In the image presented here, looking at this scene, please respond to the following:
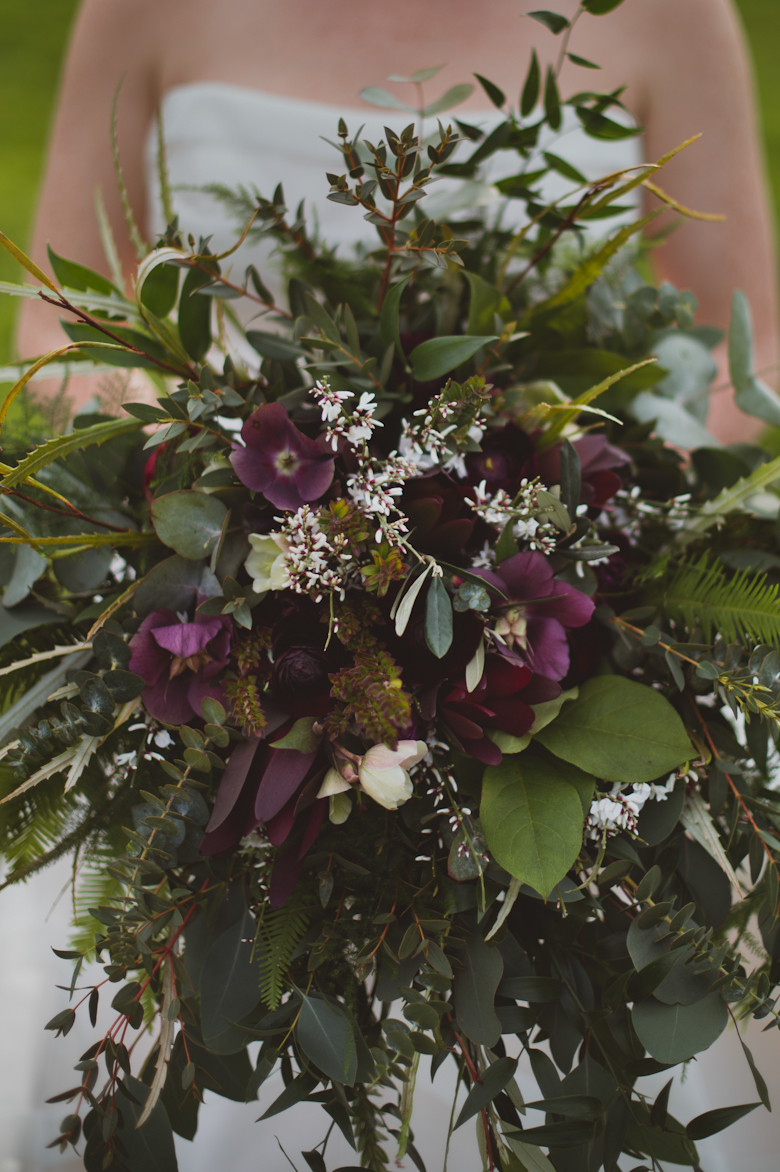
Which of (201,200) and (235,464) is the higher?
(201,200)

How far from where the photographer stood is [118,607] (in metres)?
0.47

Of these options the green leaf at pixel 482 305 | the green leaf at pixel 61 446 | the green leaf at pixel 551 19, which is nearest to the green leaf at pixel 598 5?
the green leaf at pixel 551 19

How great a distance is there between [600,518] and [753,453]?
0.59 feet

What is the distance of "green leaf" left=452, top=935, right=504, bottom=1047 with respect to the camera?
0.40 metres

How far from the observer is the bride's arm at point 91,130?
1097 mm

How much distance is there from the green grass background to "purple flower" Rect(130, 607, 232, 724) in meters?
2.79

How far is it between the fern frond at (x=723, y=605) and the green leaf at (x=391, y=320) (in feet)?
0.77

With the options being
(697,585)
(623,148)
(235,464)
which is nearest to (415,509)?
(235,464)

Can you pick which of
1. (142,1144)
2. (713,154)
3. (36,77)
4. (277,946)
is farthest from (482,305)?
(36,77)

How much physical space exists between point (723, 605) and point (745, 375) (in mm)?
263

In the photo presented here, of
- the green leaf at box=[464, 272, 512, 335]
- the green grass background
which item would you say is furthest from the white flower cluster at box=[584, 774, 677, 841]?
the green grass background

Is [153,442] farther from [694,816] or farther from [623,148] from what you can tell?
[623,148]

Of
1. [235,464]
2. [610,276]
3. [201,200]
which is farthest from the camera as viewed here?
[201,200]

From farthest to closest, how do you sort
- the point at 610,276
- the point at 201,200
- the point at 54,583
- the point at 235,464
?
the point at 201,200 < the point at 610,276 < the point at 54,583 < the point at 235,464
